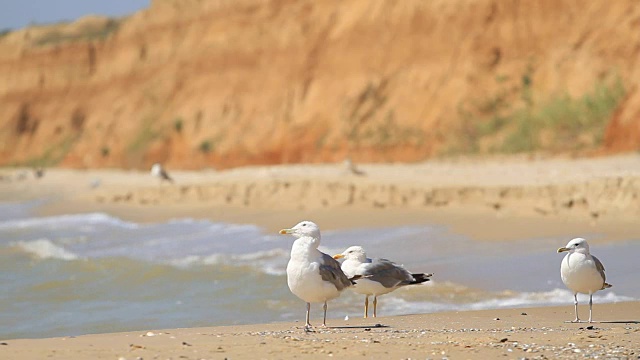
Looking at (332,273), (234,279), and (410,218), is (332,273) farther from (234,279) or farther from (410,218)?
(410,218)

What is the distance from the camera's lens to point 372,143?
3478 centimetres

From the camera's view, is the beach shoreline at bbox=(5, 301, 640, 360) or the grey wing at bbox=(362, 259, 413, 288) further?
the grey wing at bbox=(362, 259, 413, 288)

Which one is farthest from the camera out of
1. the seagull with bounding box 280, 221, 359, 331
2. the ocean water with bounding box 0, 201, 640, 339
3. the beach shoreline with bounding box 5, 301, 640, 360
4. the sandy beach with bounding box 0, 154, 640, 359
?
the ocean water with bounding box 0, 201, 640, 339

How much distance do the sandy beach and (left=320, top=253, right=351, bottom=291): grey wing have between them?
1.26ft

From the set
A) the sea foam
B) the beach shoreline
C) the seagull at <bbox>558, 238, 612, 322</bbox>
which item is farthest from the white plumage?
the sea foam

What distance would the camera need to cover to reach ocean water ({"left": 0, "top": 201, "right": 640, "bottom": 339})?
35.6 feet

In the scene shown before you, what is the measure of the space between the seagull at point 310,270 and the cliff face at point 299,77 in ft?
54.3

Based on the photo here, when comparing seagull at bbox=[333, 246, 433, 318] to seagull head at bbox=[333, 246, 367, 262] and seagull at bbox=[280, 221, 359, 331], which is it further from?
seagull at bbox=[280, 221, 359, 331]

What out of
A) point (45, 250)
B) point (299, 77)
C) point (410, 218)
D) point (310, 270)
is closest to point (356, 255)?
point (310, 270)

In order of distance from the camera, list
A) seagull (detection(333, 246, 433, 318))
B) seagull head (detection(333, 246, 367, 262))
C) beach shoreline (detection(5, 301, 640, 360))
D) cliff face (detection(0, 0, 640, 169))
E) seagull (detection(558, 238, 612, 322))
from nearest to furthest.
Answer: beach shoreline (detection(5, 301, 640, 360)) < seagull (detection(558, 238, 612, 322)) < seagull (detection(333, 246, 433, 318)) < seagull head (detection(333, 246, 367, 262)) < cliff face (detection(0, 0, 640, 169))

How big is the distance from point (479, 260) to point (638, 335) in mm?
5485

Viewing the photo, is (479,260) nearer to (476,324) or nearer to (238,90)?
(476,324)

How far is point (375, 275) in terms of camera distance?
961cm

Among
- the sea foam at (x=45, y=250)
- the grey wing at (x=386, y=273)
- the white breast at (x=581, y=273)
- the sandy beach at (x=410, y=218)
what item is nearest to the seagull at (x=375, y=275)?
the grey wing at (x=386, y=273)
